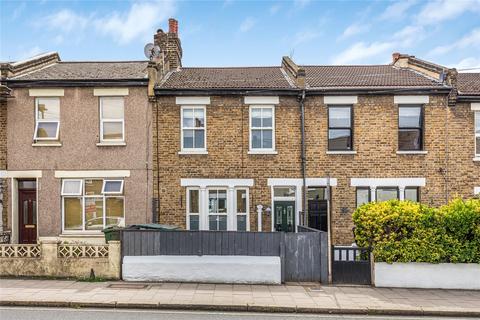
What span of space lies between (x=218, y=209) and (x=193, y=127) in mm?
3322

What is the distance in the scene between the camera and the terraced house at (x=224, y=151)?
13.4 meters

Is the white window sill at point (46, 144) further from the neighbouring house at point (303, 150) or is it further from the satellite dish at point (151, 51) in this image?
the satellite dish at point (151, 51)

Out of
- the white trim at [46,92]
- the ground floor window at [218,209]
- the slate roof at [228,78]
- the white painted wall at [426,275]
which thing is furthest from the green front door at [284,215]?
the white trim at [46,92]

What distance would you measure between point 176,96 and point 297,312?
29.2 feet

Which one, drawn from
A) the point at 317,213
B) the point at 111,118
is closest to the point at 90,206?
the point at 111,118

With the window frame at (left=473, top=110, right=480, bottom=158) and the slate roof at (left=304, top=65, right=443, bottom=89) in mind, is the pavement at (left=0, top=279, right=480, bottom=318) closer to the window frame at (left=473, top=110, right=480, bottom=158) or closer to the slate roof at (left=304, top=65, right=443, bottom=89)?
the window frame at (left=473, top=110, right=480, bottom=158)

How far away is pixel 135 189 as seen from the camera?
526 inches

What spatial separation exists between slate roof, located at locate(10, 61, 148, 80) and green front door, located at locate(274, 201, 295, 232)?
7162 millimetres

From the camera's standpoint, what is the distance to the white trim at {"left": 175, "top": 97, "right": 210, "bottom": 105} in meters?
13.5

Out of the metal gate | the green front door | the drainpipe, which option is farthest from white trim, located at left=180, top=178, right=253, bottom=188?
the metal gate

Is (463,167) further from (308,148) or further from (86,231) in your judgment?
(86,231)

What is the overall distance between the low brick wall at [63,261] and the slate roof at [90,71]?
648 cm

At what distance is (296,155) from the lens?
13555mm

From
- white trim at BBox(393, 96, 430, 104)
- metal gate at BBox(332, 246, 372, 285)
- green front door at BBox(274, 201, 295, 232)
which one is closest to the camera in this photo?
metal gate at BBox(332, 246, 372, 285)
